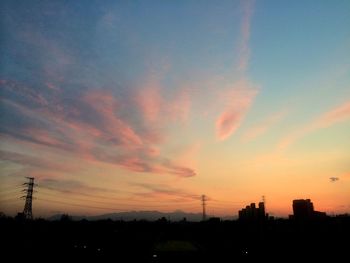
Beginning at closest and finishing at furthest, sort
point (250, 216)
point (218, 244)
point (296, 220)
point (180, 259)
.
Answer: point (180, 259)
point (218, 244)
point (296, 220)
point (250, 216)

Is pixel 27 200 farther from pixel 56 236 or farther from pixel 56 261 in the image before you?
pixel 56 261

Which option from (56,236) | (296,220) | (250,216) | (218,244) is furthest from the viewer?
(250,216)

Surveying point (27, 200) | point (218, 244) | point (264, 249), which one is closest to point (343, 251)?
point (264, 249)

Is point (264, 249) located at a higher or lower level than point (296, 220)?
lower

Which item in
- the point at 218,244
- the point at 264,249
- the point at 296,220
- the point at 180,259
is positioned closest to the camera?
the point at 180,259

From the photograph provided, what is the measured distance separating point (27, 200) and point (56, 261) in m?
31.1

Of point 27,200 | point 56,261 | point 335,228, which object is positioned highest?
point 27,200

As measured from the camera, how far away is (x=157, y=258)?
61562 millimetres

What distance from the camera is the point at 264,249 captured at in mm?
70562

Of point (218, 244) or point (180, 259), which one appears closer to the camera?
point (180, 259)

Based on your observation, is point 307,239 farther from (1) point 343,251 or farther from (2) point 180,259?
(2) point 180,259

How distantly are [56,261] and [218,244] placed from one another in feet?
113

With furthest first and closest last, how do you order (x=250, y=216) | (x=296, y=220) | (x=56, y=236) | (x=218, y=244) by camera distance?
(x=250, y=216) → (x=296, y=220) → (x=56, y=236) → (x=218, y=244)

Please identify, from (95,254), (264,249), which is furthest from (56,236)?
(264,249)
